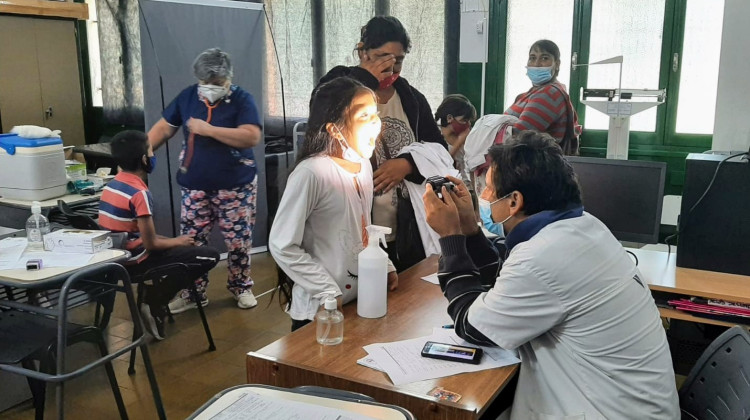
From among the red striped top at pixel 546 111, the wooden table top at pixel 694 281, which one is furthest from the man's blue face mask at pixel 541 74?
the wooden table top at pixel 694 281

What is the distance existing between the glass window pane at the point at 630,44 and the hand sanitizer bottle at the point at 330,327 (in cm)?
337

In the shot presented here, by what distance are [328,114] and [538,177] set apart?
683mm

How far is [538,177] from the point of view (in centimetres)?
158

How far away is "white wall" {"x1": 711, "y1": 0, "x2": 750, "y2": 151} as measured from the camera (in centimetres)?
307

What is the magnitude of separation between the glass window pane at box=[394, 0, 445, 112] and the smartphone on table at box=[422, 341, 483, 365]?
12.6 ft

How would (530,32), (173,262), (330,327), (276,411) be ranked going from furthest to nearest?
(530,32) → (173,262) → (330,327) → (276,411)

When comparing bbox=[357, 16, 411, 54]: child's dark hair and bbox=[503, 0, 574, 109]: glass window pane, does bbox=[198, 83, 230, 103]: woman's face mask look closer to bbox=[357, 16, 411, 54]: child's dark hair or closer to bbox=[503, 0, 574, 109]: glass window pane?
bbox=[357, 16, 411, 54]: child's dark hair

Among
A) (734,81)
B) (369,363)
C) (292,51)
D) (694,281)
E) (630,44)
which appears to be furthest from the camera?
(292,51)

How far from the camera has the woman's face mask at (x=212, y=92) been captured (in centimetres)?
378

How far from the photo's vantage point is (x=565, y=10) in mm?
4629

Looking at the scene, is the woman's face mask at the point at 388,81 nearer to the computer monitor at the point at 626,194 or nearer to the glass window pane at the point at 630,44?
the computer monitor at the point at 626,194

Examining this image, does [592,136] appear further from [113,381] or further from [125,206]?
[113,381]

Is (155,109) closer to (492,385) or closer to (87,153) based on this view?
(87,153)

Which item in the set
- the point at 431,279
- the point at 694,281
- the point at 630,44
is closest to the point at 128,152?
the point at 431,279
